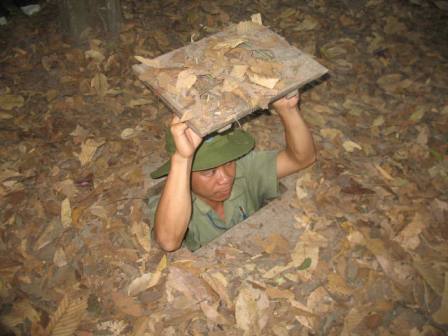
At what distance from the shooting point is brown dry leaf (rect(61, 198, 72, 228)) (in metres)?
3.11

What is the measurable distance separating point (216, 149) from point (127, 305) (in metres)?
1.31

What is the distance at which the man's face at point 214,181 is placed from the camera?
2949mm

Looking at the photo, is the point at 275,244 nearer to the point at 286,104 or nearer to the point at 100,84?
the point at 286,104

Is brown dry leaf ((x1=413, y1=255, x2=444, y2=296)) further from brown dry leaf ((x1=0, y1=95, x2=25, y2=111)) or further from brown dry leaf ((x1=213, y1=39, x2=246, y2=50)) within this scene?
brown dry leaf ((x1=0, y1=95, x2=25, y2=111))

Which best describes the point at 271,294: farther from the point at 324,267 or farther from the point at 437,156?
the point at 437,156

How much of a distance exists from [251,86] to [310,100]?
7.55 feet

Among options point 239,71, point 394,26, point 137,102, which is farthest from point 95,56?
point 394,26

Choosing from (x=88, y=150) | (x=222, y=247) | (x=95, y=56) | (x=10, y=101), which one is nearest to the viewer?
(x=222, y=247)

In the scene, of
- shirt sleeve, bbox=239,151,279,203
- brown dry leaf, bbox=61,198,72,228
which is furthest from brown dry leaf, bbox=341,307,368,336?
brown dry leaf, bbox=61,198,72,228

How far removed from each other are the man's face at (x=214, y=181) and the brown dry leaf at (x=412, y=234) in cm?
145

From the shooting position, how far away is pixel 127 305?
8.70 feet

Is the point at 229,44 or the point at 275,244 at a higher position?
the point at 229,44

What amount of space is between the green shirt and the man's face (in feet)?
0.69

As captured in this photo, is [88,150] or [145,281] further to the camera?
[88,150]
